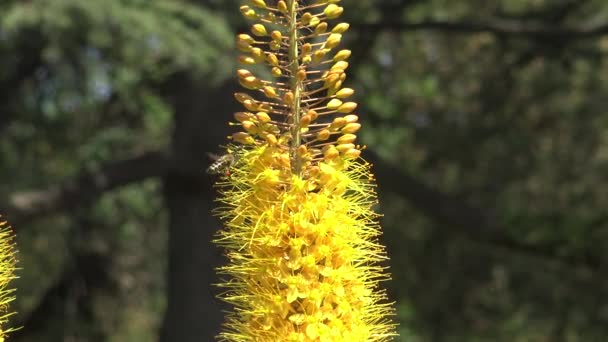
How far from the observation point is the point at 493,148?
11305mm

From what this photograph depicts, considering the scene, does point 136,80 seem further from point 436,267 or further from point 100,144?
point 436,267

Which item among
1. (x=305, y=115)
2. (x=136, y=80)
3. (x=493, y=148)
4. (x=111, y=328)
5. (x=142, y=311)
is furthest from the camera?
(x=142, y=311)

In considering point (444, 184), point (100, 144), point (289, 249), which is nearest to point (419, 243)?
point (444, 184)

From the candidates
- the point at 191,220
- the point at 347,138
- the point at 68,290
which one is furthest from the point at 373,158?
the point at 347,138

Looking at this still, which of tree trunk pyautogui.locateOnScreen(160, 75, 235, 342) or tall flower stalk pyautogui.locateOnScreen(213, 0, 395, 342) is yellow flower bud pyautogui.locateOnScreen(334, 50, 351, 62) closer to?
tall flower stalk pyautogui.locateOnScreen(213, 0, 395, 342)

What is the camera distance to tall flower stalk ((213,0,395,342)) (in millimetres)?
2506

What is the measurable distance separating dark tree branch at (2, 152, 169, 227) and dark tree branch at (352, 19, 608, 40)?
2305 mm

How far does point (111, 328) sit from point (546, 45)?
5.61 meters

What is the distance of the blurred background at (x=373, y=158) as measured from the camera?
701 centimetres

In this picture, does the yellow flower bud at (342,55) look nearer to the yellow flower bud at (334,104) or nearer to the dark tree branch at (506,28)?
the yellow flower bud at (334,104)

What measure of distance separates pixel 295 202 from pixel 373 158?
4.49 m

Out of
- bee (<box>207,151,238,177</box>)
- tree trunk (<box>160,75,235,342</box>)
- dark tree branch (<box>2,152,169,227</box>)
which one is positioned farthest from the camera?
dark tree branch (<box>2,152,169,227</box>)

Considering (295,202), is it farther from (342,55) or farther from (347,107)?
(342,55)

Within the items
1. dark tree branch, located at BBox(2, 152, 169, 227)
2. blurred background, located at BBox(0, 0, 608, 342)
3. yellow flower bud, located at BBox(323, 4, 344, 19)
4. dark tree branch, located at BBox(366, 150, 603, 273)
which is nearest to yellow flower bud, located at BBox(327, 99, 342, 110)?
yellow flower bud, located at BBox(323, 4, 344, 19)
